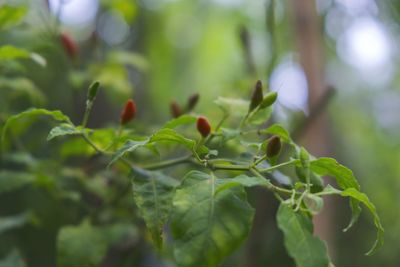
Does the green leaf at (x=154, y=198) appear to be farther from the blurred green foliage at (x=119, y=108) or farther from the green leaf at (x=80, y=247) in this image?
the green leaf at (x=80, y=247)

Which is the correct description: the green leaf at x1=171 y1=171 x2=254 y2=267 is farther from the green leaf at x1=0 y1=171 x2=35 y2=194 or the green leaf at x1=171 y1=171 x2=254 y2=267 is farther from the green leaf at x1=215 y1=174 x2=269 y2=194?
the green leaf at x1=0 y1=171 x2=35 y2=194

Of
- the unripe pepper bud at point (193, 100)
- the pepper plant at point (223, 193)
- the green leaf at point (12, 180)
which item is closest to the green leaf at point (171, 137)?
the pepper plant at point (223, 193)

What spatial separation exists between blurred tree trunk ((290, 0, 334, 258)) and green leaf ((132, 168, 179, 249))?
697 mm

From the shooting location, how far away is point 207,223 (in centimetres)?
60

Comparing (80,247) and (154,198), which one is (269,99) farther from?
(80,247)

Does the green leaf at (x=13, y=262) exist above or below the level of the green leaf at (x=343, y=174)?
below

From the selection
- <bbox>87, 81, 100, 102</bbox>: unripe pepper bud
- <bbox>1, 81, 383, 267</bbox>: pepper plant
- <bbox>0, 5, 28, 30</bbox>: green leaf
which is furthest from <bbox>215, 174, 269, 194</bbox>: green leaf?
<bbox>0, 5, 28, 30</bbox>: green leaf

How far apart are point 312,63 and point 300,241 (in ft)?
3.27

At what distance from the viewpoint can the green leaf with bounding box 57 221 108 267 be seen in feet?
3.08

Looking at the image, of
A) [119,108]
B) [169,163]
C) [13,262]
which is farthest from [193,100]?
[119,108]

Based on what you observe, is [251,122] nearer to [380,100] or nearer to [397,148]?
[397,148]

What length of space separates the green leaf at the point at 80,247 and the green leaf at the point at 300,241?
18.3 inches

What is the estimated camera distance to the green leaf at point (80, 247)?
94cm

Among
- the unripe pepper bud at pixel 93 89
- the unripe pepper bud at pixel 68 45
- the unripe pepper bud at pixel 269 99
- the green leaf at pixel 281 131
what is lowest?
the unripe pepper bud at pixel 68 45
